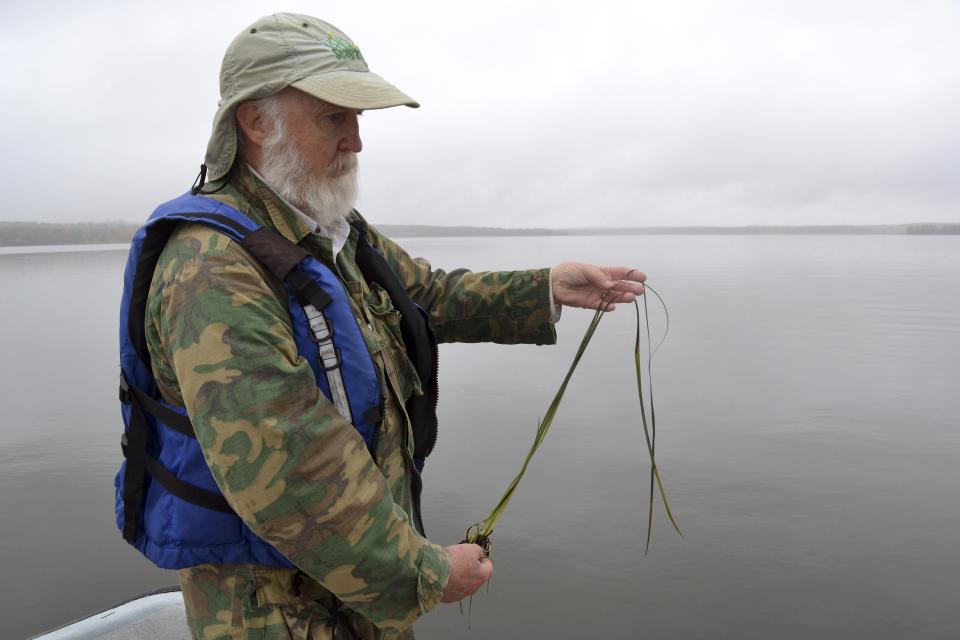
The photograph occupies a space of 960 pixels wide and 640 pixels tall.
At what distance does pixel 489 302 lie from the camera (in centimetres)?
289

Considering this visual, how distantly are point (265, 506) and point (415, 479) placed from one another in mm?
751

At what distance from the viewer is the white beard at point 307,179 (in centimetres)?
199

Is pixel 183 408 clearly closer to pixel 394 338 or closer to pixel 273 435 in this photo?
pixel 273 435

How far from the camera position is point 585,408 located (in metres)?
9.65

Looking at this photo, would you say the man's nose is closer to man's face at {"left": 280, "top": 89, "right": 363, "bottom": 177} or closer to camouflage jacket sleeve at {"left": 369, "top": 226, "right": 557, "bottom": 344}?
man's face at {"left": 280, "top": 89, "right": 363, "bottom": 177}

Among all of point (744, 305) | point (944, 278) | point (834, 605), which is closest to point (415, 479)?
point (834, 605)

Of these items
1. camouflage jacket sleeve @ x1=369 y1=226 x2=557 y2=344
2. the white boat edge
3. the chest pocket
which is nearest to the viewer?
the chest pocket

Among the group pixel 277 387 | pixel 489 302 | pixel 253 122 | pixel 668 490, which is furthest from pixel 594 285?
pixel 668 490

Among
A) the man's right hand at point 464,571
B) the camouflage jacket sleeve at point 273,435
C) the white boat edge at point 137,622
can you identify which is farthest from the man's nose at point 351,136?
the white boat edge at point 137,622

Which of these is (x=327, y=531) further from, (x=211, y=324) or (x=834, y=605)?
(x=834, y=605)

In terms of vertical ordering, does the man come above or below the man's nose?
below

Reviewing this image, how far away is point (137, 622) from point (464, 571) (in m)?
2.36

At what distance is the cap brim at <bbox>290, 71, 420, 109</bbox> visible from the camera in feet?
6.07

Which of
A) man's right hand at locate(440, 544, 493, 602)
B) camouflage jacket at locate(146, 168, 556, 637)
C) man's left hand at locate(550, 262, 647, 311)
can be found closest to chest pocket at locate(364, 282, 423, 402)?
camouflage jacket at locate(146, 168, 556, 637)
